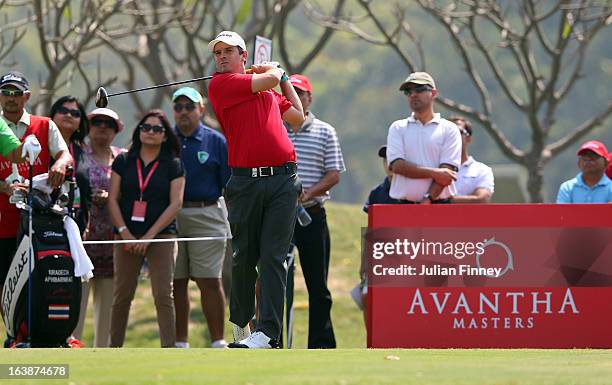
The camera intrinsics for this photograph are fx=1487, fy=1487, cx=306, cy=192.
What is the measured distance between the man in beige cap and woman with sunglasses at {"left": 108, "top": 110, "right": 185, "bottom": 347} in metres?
2.50

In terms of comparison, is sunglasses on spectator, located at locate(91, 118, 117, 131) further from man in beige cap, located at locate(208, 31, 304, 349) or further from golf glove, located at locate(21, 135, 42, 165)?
man in beige cap, located at locate(208, 31, 304, 349)

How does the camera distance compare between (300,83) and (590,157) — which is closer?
(300,83)

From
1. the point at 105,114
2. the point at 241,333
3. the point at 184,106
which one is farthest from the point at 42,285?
the point at 184,106

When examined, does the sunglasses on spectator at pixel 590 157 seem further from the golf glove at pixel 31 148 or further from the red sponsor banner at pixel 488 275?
the golf glove at pixel 31 148

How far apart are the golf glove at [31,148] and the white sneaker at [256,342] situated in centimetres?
213

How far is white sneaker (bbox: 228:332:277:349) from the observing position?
10295 millimetres

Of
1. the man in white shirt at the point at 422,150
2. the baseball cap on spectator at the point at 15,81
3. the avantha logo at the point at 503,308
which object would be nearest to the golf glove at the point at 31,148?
the baseball cap on spectator at the point at 15,81

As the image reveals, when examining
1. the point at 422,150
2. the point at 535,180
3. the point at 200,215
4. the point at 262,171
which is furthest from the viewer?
the point at 535,180

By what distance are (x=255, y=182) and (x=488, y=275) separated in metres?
2.43

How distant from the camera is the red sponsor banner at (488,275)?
38.8 feet

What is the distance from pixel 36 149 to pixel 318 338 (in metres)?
3.31

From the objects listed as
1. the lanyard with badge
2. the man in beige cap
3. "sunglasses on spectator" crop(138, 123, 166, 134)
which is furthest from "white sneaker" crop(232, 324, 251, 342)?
"sunglasses on spectator" crop(138, 123, 166, 134)

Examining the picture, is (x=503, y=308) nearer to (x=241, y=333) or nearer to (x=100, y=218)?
(x=241, y=333)

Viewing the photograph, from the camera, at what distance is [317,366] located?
28.6 feet
